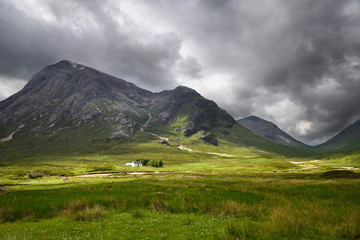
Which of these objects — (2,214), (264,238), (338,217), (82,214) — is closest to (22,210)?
(2,214)

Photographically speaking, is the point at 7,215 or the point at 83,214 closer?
the point at 83,214

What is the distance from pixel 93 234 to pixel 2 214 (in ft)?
37.4

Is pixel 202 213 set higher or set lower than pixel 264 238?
lower

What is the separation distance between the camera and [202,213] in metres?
15.7

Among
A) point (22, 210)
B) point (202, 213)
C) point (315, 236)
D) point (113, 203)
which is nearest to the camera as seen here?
point (315, 236)

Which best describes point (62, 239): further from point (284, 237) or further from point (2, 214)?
point (284, 237)

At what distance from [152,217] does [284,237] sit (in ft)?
33.1

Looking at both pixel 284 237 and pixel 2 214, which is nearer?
pixel 284 237

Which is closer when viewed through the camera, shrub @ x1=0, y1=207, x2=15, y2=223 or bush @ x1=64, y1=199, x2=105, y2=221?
bush @ x1=64, y1=199, x2=105, y2=221

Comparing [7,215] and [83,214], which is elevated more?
[83,214]

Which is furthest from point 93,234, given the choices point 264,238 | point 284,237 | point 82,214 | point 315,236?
point 315,236

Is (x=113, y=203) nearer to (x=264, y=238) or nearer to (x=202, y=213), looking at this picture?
(x=202, y=213)

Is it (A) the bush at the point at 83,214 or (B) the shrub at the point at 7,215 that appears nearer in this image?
(A) the bush at the point at 83,214

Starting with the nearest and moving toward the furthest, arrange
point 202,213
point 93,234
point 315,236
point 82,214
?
point 315,236
point 93,234
point 82,214
point 202,213
